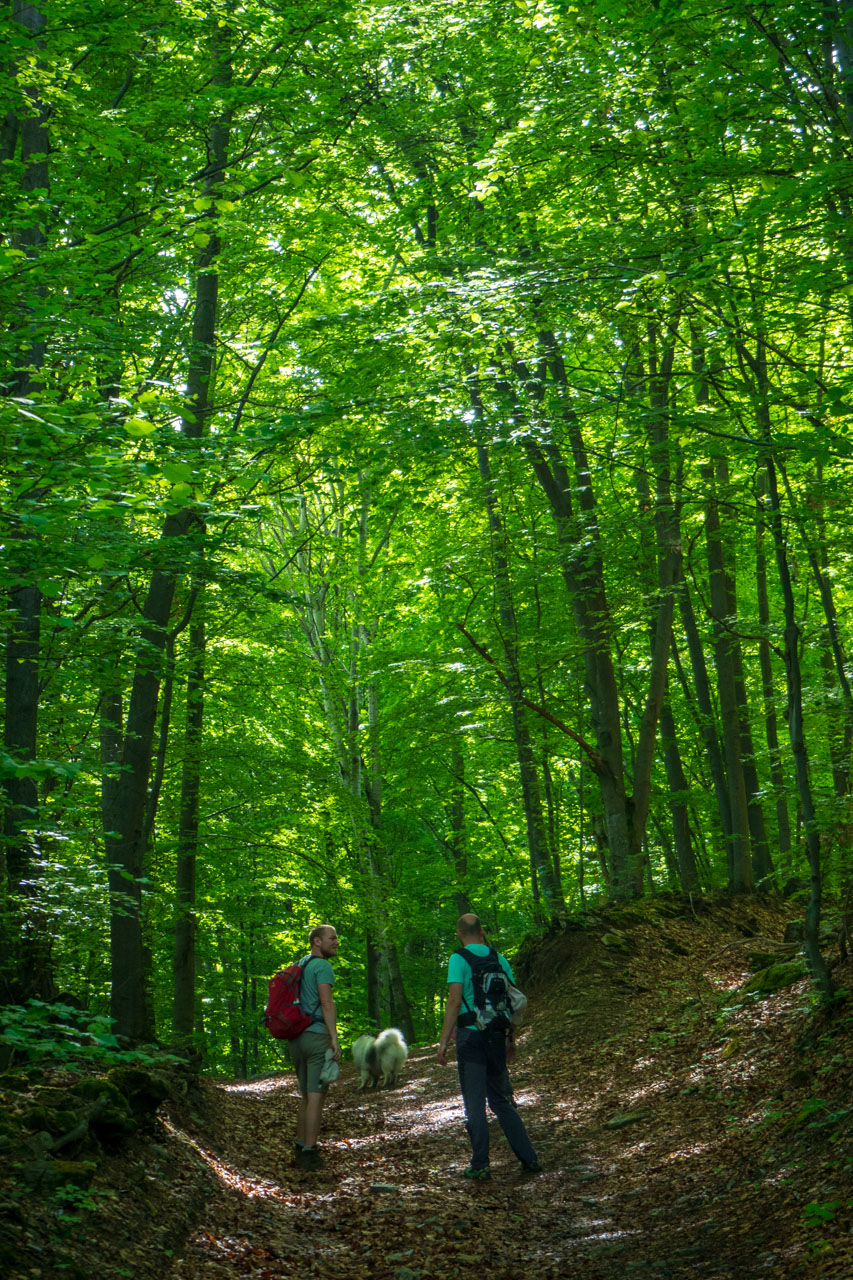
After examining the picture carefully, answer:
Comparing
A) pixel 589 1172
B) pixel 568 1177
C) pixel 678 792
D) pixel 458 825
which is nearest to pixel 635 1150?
pixel 589 1172

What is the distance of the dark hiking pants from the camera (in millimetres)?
6656

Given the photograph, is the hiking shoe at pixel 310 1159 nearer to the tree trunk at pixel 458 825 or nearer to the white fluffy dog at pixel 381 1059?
the white fluffy dog at pixel 381 1059

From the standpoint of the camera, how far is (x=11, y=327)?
6.52m

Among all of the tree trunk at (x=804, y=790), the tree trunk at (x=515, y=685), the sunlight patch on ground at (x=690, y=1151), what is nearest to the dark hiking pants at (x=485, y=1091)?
the sunlight patch on ground at (x=690, y=1151)

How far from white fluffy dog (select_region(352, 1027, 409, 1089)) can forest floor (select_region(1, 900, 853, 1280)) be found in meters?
1.03

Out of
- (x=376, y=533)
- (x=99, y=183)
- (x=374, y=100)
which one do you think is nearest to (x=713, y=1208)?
(x=99, y=183)

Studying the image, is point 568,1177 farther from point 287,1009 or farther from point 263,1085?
point 263,1085

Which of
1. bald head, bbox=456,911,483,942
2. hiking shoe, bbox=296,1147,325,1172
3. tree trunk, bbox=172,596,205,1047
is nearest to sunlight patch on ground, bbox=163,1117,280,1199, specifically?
hiking shoe, bbox=296,1147,325,1172

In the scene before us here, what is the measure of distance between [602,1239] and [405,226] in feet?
43.5

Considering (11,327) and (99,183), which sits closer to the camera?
(11,327)

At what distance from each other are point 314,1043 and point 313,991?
1.23 feet

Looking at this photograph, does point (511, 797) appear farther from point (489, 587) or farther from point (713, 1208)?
point (713, 1208)

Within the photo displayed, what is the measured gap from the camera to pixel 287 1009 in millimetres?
7430

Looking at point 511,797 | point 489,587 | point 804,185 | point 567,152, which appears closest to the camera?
point 804,185
